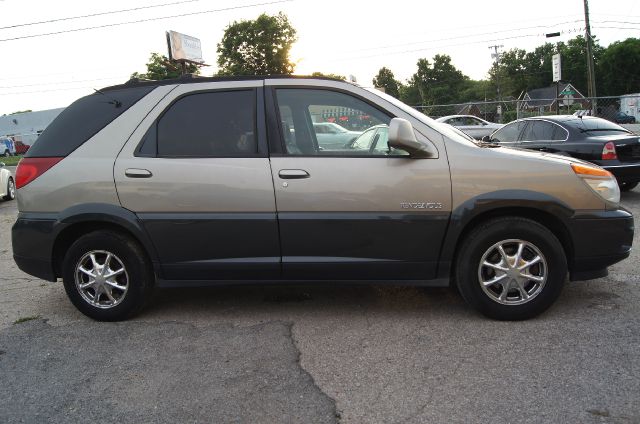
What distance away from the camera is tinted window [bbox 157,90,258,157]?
12.9ft

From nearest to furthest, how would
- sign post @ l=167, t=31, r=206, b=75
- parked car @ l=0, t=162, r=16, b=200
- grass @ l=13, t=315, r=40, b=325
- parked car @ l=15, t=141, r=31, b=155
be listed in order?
grass @ l=13, t=315, r=40, b=325 < parked car @ l=0, t=162, r=16, b=200 < sign post @ l=167, t=31, r=206, b=75 < parked car @ l=15, t=141, r=31, b=155

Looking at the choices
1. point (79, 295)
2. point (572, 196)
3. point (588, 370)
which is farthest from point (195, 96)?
point (588, 370)

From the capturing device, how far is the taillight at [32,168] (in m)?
4.05

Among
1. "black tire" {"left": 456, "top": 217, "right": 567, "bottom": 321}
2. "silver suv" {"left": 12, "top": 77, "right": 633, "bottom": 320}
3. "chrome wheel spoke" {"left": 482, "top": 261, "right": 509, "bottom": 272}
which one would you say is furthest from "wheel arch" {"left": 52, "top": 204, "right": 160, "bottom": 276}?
"chrome wheel spoke" {"left": 482, "top": 261, "right": 509, "bottom": 272}

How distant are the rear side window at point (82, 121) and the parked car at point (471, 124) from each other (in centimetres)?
1691

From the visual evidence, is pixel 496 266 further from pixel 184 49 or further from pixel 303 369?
pixel 184 49

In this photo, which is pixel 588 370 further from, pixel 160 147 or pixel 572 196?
pixel 160 147

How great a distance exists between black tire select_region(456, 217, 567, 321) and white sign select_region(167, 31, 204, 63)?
903 inches

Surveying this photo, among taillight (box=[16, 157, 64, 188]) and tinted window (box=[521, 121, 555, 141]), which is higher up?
taillight (box=[16, 157, 64, 188])

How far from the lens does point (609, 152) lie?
27.3ft

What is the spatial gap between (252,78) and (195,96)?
457 mm

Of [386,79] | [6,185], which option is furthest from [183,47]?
[386,79]

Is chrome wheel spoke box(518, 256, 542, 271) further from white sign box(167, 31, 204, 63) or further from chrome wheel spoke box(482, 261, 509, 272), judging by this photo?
white sign box(167, 31, 204, 63)

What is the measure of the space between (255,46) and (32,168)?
6484 centimetres
